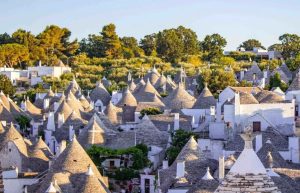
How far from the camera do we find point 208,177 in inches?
1216

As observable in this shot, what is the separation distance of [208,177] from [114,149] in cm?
1645

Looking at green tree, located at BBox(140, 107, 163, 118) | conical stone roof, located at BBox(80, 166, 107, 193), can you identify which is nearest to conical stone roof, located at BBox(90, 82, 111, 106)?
green tree, located at BBox(140, 107, 163, 118)

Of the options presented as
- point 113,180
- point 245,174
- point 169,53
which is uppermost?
point 169,53

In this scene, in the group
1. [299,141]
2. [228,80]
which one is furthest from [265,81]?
[299,141]

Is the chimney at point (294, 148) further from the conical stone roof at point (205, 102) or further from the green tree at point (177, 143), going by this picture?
the conical stone roof at point (205, 102)

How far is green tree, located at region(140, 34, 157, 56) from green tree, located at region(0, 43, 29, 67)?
1806 centimetres

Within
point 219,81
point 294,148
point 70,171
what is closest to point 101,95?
point 219,81

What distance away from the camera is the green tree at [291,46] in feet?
337

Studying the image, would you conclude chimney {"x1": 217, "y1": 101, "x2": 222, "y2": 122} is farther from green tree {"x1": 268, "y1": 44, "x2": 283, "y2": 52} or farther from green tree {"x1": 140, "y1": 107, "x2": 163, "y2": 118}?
green tree {"x1": 268, "y1": 44, "x2": 283, "y2": 52}

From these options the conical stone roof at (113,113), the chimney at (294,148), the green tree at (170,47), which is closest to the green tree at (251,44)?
the green tree at (170,47)

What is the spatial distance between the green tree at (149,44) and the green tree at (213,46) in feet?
23.3

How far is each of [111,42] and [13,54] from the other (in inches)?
541

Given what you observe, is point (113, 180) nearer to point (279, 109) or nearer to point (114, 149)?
point (114, 149)

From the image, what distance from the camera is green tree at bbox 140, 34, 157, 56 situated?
11661 cm
